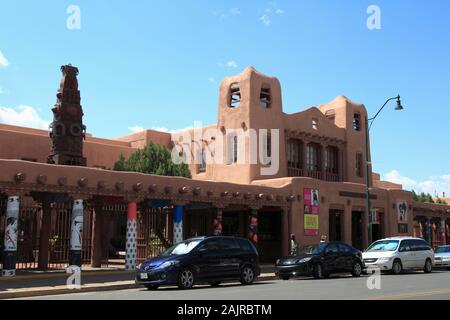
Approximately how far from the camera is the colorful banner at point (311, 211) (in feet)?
101

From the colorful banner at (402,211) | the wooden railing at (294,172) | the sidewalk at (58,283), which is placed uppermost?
the wooden railing at (294,172)

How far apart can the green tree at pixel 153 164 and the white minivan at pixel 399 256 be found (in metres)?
15.3

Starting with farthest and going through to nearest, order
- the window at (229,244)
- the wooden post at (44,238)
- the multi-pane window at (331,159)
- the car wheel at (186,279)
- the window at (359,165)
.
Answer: the window at (359,165) → the multi-pane window at (331,159) → the wooden post at (44,238) → the window at (229,244) → the car wheel at (186,279)

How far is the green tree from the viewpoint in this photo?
35719 mm

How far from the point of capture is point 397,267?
2323cm

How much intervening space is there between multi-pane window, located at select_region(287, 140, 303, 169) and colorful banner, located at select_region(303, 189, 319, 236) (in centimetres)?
486

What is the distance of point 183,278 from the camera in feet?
54.2

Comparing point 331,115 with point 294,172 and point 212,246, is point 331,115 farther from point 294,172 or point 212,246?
point 212,246

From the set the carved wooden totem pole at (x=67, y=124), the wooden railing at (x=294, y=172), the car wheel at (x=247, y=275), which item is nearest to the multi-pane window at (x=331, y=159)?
the wooden railing at (x=294, y=172)

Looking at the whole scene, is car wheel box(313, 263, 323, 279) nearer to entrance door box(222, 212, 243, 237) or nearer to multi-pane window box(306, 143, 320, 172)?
entrance door box(222, 212, 243, 237)

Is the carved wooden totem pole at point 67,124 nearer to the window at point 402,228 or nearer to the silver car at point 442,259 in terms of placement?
the silver car at point 442,259
